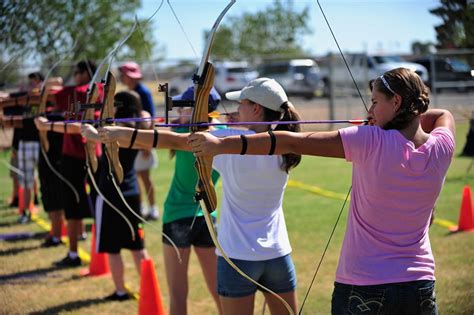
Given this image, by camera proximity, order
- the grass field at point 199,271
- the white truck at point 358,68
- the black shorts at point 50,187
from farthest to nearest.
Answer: the white truck at point 358,68
the black shorts at point 50,187
the grass field at point 199,271

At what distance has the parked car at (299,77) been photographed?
1927cm

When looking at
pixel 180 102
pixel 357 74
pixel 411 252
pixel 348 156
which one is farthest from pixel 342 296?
pixel 357 74

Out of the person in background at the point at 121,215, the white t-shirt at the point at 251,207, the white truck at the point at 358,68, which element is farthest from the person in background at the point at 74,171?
the white truck at the point at 358,68

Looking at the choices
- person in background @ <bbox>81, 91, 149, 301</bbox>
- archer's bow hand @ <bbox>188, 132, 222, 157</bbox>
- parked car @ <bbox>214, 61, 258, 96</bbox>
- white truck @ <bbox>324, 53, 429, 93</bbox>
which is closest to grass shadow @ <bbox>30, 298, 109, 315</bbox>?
person in background @ <bbox>81, 91, 149, 301</bbox>

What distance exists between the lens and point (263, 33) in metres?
31.0

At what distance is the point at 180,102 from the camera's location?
116 inches

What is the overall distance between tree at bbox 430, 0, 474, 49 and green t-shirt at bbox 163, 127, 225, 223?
1.80 metres

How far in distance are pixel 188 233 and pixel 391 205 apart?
1.81 meters

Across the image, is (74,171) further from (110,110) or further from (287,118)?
(287,118)

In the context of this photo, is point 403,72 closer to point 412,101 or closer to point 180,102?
point 412,101

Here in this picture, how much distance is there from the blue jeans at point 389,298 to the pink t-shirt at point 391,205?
2 cm

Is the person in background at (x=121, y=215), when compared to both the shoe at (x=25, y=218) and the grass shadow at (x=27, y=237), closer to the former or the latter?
the grass shadow at (x=27, y=237)

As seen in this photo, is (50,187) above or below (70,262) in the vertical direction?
above

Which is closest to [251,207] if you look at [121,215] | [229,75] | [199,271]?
[121,215]
